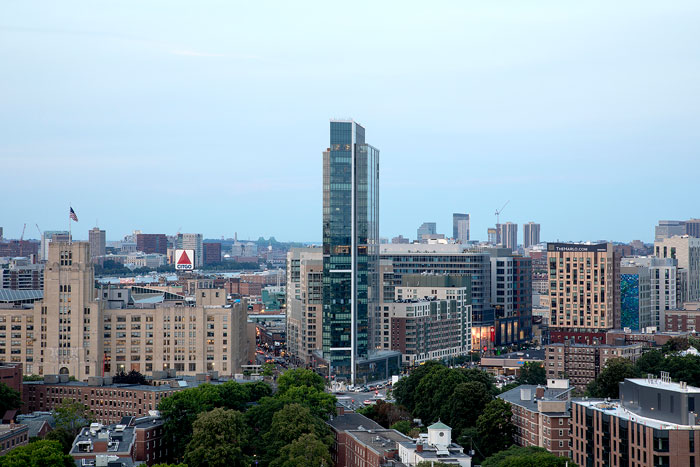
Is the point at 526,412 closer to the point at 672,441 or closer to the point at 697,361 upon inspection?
the point at 672,441

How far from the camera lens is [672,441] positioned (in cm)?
9938

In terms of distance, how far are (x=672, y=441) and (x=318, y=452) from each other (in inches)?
1346

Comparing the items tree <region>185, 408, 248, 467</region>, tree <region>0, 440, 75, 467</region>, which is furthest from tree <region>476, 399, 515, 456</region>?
tree <region>0, 440, 75, 467</region>

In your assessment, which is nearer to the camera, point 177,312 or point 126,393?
point 126,393

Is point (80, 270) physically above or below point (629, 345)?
above

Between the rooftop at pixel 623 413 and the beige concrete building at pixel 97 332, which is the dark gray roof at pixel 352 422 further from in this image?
the beige concrete building at pixel 97 332

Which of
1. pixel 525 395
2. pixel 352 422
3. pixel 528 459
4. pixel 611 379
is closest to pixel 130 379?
pixel 352 422

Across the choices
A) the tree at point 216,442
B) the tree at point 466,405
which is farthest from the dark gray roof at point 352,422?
the tree at point 216,442

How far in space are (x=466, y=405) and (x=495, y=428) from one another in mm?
10872

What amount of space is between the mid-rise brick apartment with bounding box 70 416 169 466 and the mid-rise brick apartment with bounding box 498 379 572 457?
39189mm

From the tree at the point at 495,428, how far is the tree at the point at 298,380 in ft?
93.2

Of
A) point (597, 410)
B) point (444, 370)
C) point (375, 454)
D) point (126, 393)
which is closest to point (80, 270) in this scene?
point (126, 393)

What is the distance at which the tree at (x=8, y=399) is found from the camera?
14299cm

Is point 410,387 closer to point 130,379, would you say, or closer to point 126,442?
point 130,379
